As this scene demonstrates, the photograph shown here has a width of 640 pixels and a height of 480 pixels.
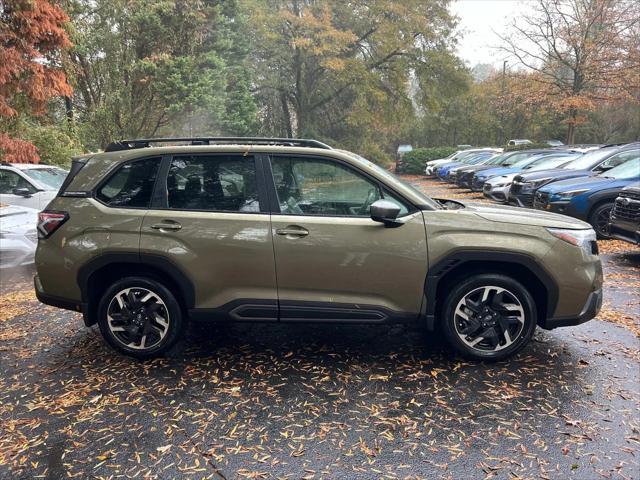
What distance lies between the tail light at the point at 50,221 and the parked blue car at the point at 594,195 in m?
8.08

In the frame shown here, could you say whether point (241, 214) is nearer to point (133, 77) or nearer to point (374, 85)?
point (133, 77)

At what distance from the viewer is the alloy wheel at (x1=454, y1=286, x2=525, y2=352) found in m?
3.68

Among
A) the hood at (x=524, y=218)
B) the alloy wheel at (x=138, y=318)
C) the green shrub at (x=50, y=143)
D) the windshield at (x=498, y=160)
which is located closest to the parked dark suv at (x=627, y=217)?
the hood at (x=524, y=218)

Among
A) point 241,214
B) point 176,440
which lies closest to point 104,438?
point 176,440

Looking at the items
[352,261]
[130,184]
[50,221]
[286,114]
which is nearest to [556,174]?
[352,261]

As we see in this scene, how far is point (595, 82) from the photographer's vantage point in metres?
21.6

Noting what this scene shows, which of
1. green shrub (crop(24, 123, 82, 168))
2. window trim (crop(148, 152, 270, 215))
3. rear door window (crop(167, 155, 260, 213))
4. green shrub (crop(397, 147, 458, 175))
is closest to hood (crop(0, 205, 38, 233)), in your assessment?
window trim (crop(148, 152, 270, 215))

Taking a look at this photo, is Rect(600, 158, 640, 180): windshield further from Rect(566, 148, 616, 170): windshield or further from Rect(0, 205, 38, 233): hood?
Rect(0, 205, 38, 233): hood

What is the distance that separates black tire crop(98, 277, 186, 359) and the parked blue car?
746 cm

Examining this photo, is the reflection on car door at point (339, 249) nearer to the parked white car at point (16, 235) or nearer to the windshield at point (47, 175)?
the parked white car at point (16, 235)

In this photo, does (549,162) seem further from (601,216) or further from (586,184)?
(601,216)

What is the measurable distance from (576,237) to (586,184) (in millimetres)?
5940

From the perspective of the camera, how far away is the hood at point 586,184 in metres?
8.46

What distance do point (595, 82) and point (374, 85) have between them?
10.3m
